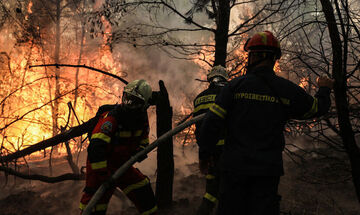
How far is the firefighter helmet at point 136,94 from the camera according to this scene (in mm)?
3094

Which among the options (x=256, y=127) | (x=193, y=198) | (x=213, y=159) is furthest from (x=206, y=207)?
→ (x=256, y=127)

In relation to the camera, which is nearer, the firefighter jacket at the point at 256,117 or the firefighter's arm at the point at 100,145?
the firefighter jacket at the point at 256,117

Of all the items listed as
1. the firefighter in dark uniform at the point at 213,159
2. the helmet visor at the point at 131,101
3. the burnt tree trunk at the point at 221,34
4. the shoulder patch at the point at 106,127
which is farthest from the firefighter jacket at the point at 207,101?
the burnt tree trunk at the point at 221,34

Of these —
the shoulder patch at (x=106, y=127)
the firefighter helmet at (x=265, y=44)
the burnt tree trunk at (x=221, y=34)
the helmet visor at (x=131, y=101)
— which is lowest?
the shoulder patch at (x=106, y=127)

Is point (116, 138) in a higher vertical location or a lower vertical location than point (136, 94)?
lower

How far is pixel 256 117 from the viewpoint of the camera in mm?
1975

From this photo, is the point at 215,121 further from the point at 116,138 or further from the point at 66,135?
the point at 66,135

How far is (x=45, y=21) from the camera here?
14953 mm

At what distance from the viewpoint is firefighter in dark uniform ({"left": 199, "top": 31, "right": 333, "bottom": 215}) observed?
6.43ft

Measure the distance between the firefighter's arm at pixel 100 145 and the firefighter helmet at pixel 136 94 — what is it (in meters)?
0.36

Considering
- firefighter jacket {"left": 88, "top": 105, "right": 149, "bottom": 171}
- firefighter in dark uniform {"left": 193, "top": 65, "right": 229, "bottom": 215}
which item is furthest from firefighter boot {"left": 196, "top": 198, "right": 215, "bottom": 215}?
firefighter jacket {"left": 88, "top": 105, "right": 149, "bottom": 171}

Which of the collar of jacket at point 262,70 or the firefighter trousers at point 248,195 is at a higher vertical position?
the collar of jacket at point 262,70

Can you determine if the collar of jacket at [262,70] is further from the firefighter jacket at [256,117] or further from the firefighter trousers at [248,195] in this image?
the firefighter trousers at [248,195]

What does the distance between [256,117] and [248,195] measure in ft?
2.31
